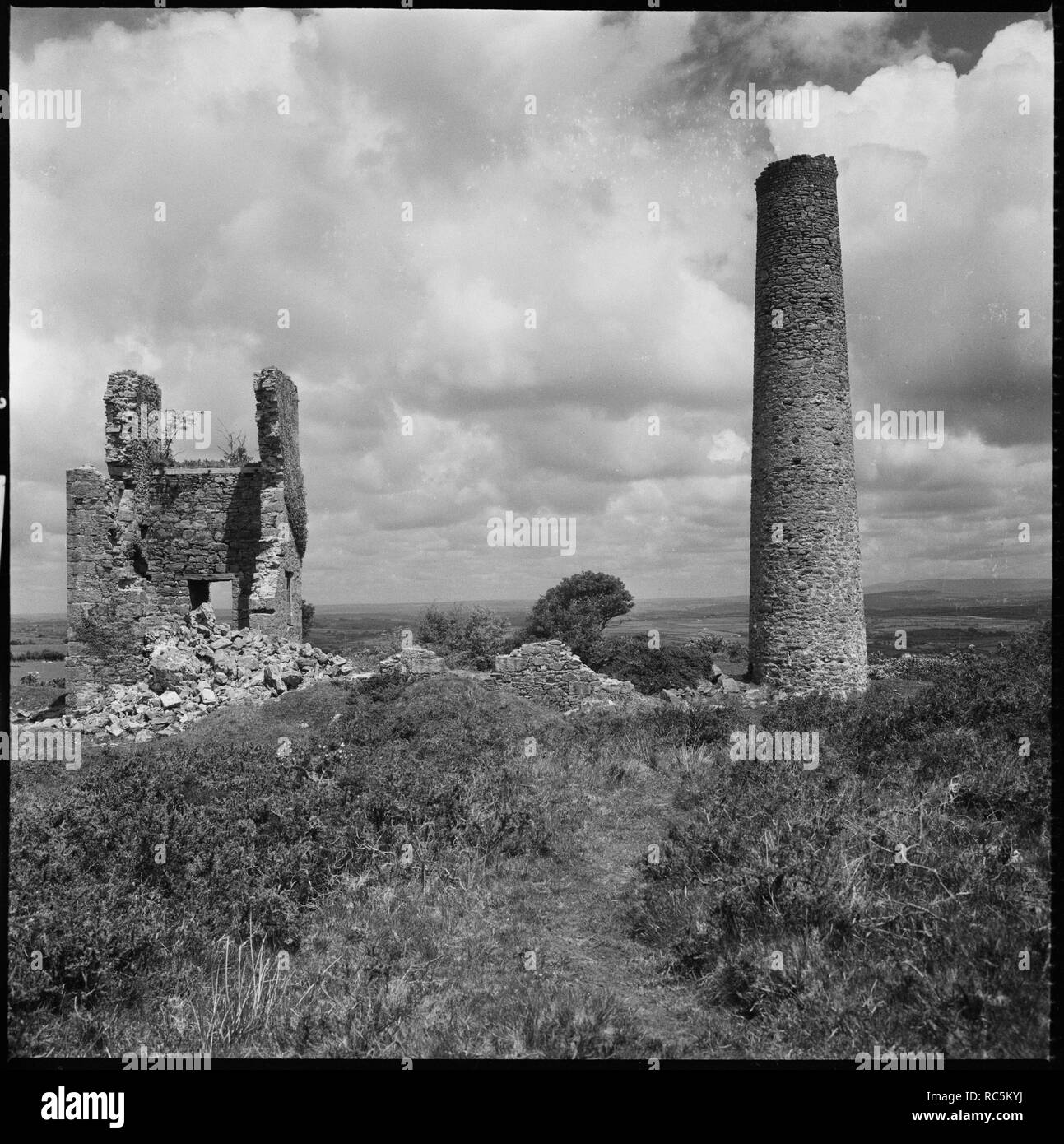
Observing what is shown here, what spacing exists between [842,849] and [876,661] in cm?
1813

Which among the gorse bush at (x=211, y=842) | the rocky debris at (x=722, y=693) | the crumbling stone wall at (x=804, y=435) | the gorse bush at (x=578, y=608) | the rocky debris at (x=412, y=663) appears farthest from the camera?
the gorse bush at (x=578, y=608)

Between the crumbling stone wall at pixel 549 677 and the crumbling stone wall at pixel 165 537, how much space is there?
5708 millimetres

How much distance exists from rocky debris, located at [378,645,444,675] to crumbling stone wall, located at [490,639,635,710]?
1.44 metres

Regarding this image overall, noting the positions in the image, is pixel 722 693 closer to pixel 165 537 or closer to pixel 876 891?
pixel 876 891

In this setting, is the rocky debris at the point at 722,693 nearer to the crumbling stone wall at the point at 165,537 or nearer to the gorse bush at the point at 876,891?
the gorse bush at the point at 876,891

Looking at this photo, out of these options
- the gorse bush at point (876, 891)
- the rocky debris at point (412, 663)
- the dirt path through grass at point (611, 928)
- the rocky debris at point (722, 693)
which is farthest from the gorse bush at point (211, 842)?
the rocky debris at point (722, 693)

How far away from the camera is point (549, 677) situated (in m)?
17.0

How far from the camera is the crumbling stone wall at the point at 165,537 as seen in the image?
16.9 m

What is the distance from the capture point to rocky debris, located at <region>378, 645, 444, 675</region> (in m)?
15.9

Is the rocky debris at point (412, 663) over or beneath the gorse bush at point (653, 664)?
over

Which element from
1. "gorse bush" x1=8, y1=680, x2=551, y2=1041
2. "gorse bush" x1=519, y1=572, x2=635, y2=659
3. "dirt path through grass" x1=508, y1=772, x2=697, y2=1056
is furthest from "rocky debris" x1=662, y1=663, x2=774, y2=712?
"gorse bush" x1=519, y1=572, x2=635, y2=659
